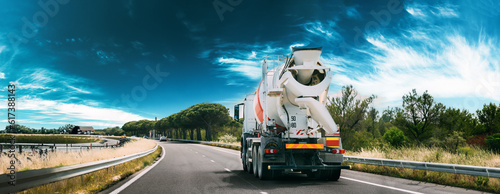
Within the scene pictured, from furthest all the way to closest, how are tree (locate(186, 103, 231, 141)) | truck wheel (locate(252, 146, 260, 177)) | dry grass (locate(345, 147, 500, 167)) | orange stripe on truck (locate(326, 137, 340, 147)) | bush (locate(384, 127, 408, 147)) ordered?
tree (locate(186, 103, 231, 141)) < bush (locate(384, 127, 408, 147)) < truck wheel (locate(252, 146, 260, 177)) < orange stripe on truck (locate(326, 137, 340, 147)) < dry grass (locate(345, 147, 500, 167))

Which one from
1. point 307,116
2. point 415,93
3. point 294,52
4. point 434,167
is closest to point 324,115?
point 307,116

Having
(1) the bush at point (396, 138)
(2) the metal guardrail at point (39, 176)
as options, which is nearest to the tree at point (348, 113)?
(1) the bush at point (396, 138)

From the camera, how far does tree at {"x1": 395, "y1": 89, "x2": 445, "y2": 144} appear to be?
52.1 meters

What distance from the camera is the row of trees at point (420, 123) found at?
42469 millimetres

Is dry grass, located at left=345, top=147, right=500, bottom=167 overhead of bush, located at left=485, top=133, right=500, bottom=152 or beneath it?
overhead

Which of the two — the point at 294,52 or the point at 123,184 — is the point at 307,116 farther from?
the point at 123,184

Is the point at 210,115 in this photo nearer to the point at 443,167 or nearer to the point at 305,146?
the point at 305,146

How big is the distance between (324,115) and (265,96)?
2612 mm

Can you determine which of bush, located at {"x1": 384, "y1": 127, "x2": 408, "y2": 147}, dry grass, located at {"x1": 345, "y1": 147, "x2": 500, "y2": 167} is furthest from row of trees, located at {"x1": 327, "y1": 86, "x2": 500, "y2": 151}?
dry grass, located at {"x1": 345, "y1": 147, "x2": 500, "y2": 167}

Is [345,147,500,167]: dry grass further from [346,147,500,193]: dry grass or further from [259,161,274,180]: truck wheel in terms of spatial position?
[259,161,274,180]: truck wheel

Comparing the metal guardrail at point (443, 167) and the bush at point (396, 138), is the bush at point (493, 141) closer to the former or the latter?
the bush at point (396, 138)

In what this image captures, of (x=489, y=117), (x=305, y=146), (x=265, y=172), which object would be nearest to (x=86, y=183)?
(x=265, y=172)

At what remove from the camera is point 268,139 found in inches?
457

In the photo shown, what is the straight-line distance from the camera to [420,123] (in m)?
52.9
